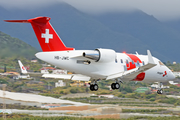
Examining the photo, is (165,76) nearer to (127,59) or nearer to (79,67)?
(127,59)

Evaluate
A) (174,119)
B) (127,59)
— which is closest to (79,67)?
(127,59)

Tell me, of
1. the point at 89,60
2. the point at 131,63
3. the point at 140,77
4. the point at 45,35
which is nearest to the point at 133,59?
the point at 131,63

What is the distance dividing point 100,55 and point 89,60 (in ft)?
3.88

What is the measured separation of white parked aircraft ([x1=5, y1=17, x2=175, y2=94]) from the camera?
35594 millimetres

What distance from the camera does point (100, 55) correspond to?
37.0 metres

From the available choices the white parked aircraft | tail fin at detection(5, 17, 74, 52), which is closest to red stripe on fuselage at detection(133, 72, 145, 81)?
the white parked aircraft

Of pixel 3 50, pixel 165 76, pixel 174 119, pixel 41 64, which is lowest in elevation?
pixel 174 119

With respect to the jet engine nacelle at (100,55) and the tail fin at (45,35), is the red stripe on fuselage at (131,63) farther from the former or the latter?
the tail fin at (45,35)

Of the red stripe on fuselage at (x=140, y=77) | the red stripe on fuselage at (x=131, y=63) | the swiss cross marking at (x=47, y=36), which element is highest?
the swiss cross marking at (x=47, y=36)

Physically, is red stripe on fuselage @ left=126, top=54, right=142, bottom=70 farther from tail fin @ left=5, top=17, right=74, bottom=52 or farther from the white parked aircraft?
tail fin @ left=5, top=17, right=74, bottom=52

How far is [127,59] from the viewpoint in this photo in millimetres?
40094

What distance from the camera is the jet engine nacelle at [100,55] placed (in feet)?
118

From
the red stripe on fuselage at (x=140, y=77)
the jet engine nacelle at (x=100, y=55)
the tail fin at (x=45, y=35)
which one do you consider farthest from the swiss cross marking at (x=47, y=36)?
the red stripe on fuselage at (x=140, y=77)

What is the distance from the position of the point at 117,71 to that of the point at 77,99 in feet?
228
